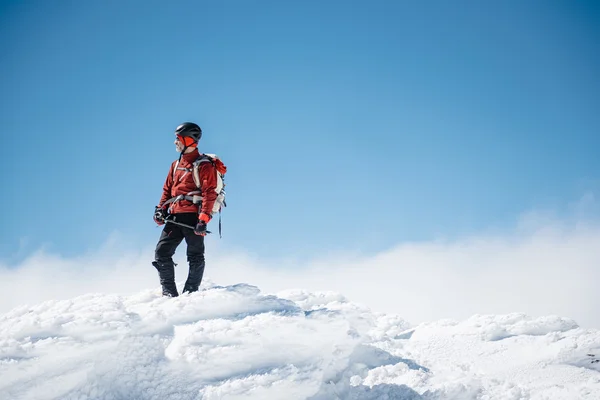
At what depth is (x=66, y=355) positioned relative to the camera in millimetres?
4090

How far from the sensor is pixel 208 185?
641cm

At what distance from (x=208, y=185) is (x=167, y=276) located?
162 centimetres

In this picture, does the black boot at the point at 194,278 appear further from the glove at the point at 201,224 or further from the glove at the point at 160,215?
the glove at the point at 160,215

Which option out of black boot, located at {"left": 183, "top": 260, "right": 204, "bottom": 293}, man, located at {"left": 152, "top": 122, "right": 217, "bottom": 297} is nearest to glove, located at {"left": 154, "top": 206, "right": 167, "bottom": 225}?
man, located at {"left": 152, "top": 122, "right": 217, "bottom": 297}

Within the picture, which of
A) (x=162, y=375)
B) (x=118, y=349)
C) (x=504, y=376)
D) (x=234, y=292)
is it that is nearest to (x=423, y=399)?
(x=504, y=376)

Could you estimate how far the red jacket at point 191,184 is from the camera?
250 inches

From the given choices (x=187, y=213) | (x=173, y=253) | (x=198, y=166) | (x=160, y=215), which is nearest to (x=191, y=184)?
(x=198, y=166)

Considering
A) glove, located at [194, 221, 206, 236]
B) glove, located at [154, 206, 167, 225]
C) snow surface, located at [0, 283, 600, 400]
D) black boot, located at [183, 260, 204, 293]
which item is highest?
glove, located at [154, 206, 167, 225]

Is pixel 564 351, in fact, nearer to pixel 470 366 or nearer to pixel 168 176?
pixel 470 366

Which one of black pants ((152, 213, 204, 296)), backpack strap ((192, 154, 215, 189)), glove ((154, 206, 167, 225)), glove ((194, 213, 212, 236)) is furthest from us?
glove ((154, 206, 167, 225))

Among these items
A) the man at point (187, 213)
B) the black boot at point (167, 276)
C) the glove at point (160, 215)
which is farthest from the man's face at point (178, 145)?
the black boot at point (167, 276)

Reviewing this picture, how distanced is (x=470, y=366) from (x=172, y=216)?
5700mm

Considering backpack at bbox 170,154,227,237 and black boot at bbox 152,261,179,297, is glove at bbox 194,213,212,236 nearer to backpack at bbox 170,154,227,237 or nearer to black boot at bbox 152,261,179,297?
backpack at bbox 170,154,227,237

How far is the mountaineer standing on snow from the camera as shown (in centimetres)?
627
